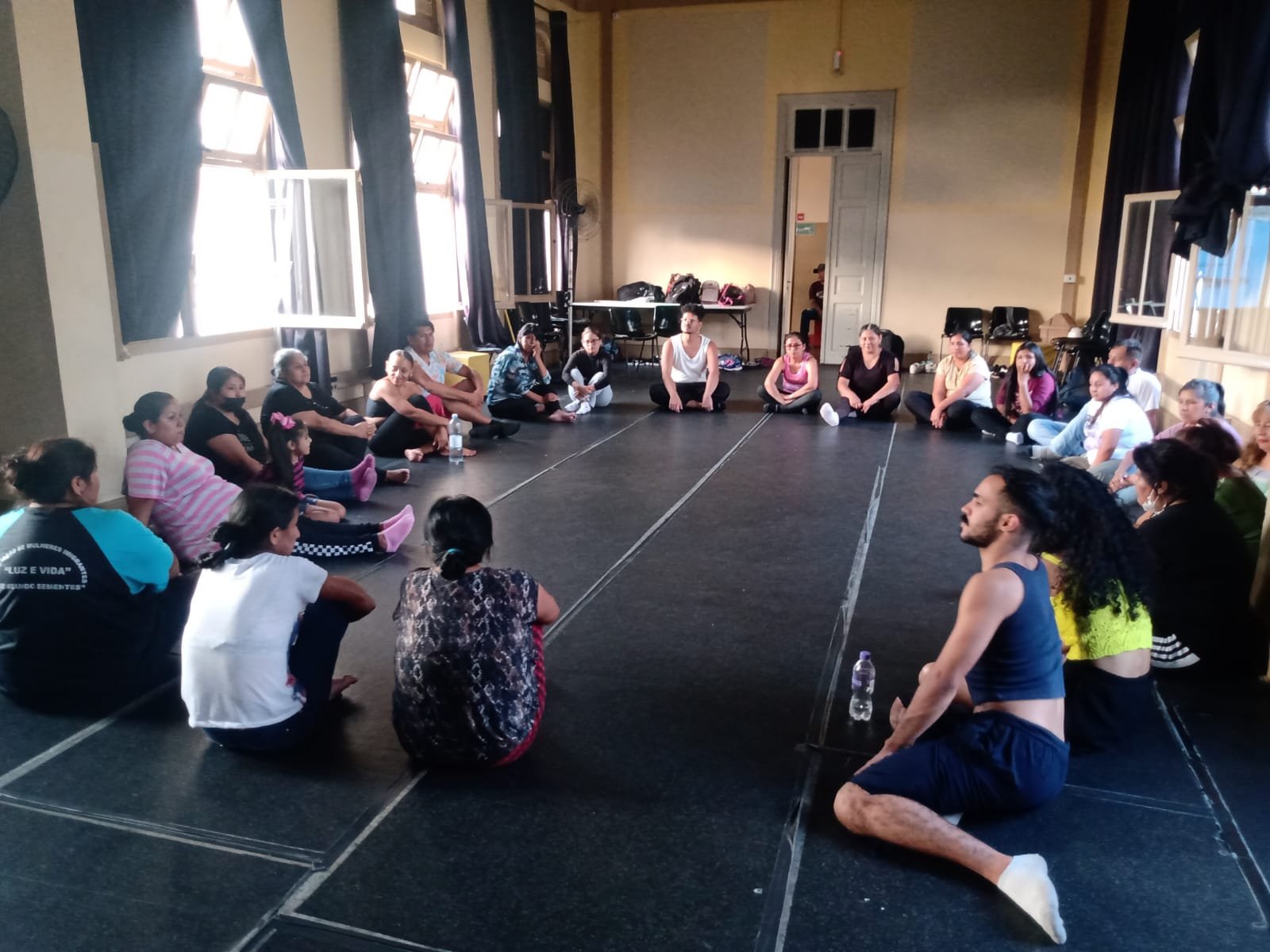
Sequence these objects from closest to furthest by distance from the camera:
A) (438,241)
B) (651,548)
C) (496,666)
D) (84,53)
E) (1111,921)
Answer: (1111,921) < (496,666) < (651,548) < (84,53) < (438,241)

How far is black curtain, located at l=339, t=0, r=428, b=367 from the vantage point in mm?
7105

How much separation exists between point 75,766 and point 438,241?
712 cm

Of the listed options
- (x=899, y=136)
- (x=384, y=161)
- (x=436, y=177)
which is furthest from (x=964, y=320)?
(x=384, y=161)

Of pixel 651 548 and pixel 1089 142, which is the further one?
pixel 1089 142

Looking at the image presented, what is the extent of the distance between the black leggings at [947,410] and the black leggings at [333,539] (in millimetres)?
4594

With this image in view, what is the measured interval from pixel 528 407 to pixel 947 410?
3.15m

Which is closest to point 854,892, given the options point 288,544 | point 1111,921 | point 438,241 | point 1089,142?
point 1111,921

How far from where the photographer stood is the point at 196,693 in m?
2.47

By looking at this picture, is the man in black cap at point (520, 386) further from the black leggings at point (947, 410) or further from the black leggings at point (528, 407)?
the black leggings at point (947, 410)

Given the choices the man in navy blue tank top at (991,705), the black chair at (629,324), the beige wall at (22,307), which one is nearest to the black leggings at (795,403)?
the black chair at (629,324)

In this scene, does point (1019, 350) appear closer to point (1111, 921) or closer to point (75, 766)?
point (1111, 921)

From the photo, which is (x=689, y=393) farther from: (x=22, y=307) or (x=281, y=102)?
(x=22, y=307)

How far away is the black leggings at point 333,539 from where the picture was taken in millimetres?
4137

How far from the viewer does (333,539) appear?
4168mm
